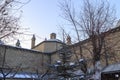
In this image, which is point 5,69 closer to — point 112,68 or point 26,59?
point 112,68

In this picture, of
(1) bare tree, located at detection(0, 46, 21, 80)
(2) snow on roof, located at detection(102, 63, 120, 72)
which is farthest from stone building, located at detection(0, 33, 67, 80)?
(2) snow on roof, located at detection(102, 63, 120, 72)

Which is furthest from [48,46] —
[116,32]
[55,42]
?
[116,32]

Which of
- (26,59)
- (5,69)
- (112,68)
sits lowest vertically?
(112,68)

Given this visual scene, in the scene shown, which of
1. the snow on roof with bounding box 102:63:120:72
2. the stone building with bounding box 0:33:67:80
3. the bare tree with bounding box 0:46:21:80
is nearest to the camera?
the bare tree with bounding box 0:46:21:80

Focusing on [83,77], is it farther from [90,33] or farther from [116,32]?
[116,32]

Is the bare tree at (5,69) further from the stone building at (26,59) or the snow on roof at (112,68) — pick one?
the snow on roof at (112,68)

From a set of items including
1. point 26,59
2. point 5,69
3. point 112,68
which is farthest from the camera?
point 26,59

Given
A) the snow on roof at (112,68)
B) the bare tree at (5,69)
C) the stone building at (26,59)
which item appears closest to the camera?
the bare tree at (5,69)

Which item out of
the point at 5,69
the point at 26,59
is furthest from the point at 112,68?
the point at 26,59

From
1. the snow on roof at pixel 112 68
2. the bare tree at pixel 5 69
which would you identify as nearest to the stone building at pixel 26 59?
the bare tree at pixel 5 69

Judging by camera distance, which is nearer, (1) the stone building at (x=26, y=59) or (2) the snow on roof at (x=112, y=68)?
(2) the snow on roof at (x=112, y=68)

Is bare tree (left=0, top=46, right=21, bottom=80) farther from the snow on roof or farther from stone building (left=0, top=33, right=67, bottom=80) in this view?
the snow on roof

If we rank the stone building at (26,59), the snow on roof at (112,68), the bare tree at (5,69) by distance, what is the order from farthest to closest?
the stone building at (26,59), the snow on roof at (112,68), the bare tree at (5,69)

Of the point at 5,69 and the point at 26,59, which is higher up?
the point at 26,59
